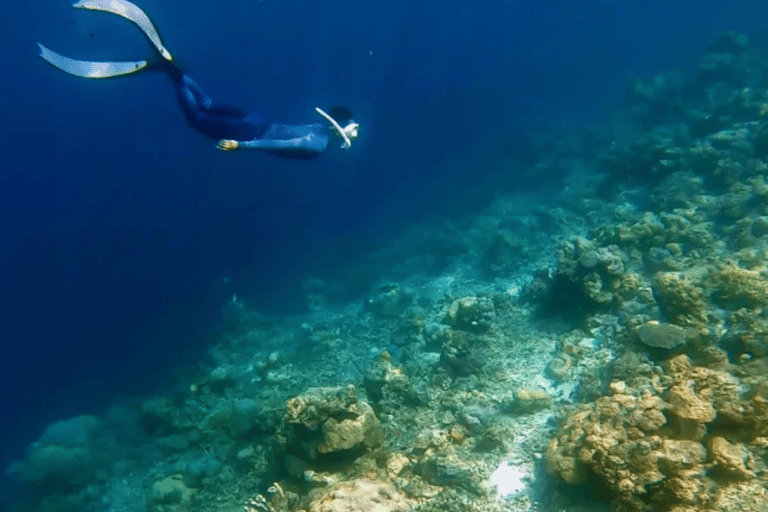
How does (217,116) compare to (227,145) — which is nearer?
(227,145)

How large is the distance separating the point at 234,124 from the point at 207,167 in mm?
56545

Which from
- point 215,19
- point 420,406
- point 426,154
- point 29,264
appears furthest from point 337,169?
point 215,19

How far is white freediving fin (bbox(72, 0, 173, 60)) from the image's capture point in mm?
5500

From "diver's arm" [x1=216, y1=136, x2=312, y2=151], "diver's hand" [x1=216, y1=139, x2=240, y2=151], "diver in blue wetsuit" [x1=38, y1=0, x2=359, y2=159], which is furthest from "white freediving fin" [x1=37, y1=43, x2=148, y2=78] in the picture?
"diver's hand" [x1=216, y1=139, x2=240, y2=151]

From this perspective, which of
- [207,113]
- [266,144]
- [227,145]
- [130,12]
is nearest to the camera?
[227,145]

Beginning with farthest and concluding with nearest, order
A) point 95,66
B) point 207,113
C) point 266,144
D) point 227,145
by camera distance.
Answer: point 207,113 → point 95,66 → point 266,144 → point 227,145

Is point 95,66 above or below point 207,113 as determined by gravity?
above

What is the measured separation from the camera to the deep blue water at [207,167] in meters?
23.2

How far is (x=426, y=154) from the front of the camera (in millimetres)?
43312

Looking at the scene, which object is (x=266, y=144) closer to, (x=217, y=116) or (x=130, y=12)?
(x=217, y=116)

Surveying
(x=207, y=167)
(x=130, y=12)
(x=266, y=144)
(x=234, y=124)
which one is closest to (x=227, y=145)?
(x=266, y=144)

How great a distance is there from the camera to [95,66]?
595cm

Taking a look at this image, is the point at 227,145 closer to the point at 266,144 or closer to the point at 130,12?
the point at 266,144

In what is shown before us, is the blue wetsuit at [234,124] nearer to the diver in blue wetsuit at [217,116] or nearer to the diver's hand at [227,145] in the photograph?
the diver in blue wetsuit at [217,116]
